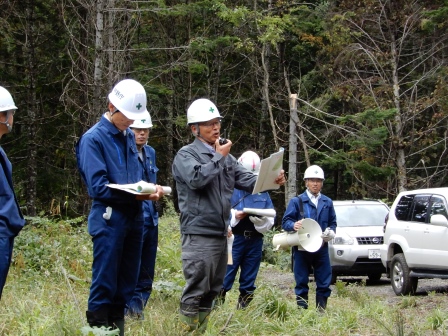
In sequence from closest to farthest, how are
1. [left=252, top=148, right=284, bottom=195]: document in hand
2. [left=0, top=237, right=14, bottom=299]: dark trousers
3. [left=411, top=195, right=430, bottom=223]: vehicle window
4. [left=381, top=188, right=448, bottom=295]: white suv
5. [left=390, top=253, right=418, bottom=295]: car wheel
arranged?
1. [left=0, top=237, right=14, bottom=299]: dark trousers
2. [left=252, top=148, right=284, bottom=195]: document in hand
3. [left=381, top=188, right=448, bottom=295]: white suv
4. [left=411, top=195, right=430, bottom=223]: vehicle window
5. [left=390, top=253, right=418, bottom=295]: car wheel

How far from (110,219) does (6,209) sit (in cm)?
76

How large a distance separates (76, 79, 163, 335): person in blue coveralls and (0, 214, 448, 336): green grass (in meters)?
0.25

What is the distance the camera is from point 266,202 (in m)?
9.52

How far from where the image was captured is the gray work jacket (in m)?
6.23

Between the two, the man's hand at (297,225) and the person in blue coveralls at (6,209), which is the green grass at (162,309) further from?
the man's hand at (297,225)

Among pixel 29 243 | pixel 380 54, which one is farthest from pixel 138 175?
pixel 380 54

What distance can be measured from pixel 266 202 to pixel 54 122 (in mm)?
18679

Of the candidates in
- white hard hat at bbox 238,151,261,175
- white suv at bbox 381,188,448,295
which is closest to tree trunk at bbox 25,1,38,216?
white suv at bbox 381,188,448,295

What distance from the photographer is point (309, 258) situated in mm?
9258

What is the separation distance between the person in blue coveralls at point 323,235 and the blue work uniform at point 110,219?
133 inches

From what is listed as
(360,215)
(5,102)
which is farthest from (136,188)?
(360,215)

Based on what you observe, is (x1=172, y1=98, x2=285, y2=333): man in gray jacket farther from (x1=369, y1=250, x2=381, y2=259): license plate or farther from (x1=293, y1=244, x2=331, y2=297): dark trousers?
(x1=369, y1=250, x2=381, y2=259): license plate

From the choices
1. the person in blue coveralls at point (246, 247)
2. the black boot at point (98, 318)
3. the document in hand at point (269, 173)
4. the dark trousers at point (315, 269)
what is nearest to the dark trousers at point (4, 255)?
the black boot at point (98, 318)

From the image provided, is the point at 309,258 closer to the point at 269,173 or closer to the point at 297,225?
the point at 297,225
